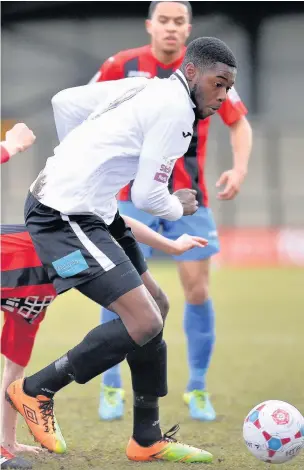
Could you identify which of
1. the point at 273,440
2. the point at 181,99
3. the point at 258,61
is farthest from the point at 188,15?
the point at 258,61

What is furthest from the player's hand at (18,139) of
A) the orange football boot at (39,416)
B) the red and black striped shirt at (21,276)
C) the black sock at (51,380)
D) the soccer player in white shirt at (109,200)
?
the orange football boot at (39,416)

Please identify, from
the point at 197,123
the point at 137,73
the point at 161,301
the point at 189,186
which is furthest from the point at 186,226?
the point at 161,301

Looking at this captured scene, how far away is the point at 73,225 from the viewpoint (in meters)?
3.92

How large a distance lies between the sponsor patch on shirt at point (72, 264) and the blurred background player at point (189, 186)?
1563mm

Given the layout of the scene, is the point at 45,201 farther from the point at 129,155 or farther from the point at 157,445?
the point at 157,445

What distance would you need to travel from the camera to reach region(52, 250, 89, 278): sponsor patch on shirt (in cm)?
386

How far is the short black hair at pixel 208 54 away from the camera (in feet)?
13.0

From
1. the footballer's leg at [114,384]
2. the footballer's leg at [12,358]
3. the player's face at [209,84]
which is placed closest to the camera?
the player's face at [209,84]

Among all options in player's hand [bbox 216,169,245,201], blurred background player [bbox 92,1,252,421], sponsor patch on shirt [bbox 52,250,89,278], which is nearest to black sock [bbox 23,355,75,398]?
sponsor patch on shirt [bbox 52,250,89,278]

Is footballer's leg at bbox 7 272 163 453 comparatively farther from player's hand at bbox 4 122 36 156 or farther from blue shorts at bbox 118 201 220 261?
blue shorts at bbox 118 201 220 261

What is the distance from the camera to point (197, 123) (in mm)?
5656

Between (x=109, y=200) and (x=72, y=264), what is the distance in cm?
35

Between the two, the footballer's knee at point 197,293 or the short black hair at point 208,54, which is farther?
the footballer's knee at point 197,293

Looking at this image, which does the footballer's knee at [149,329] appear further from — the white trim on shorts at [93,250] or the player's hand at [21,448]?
the player's hand at [21,448]
